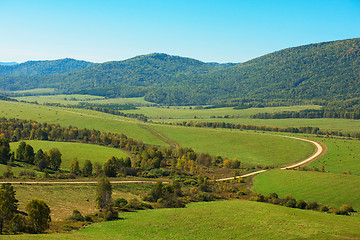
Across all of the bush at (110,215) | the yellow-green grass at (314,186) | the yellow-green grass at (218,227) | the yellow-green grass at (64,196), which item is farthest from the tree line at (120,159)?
the yellow-green grass at (218,227)

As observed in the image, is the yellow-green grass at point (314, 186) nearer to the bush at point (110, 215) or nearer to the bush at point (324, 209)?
the bush at point (324, 209)

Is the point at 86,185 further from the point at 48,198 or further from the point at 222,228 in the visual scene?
the point at 222,228

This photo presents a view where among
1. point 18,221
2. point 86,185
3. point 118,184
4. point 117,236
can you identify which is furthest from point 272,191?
point 18,221

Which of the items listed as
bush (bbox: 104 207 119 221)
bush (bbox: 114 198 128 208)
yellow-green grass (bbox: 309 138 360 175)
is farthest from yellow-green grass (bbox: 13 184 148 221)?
yellow-green grass (bbox: 309 138 360 175)

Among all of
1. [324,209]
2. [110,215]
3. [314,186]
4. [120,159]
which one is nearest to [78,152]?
[120,159]

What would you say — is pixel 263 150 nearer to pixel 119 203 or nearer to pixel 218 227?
pixel 119 203

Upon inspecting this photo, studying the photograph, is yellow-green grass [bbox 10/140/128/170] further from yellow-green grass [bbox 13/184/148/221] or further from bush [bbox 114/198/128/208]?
bush [bbox 114/198/128/208]
